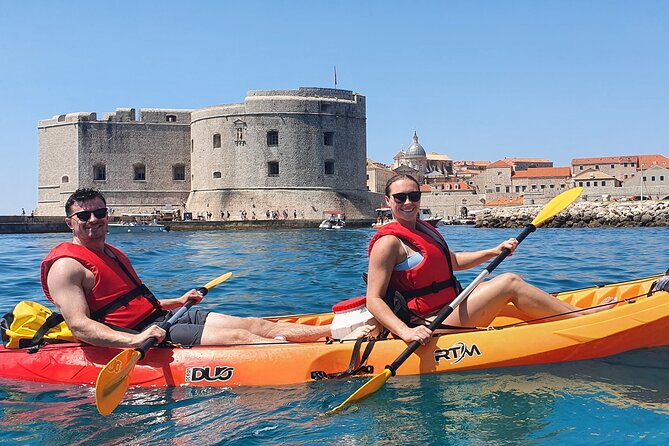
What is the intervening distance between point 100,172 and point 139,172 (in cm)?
233

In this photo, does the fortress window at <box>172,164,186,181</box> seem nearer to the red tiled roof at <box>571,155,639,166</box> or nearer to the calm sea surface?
the calm sea surface

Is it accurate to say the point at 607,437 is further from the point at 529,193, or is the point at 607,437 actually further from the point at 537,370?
the point at 529,193

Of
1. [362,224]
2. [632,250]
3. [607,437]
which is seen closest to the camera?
[607,437]

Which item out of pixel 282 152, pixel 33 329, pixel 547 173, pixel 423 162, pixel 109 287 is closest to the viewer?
pixel 109 287

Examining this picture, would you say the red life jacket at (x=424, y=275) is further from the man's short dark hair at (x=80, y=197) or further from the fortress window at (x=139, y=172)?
the fortress window at (x=139, y=172)

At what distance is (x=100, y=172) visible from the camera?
4191 cm

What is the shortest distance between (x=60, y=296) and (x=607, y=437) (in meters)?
3.29

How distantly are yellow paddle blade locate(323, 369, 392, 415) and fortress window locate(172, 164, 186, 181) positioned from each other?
40.2 m

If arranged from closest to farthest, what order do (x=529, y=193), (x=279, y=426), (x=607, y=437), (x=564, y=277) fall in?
(x=607, y=437) < (x=279, y=426) < (x=564, y=277) < (x=529, y=193)

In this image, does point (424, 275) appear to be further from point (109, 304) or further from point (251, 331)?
point (109, 304)

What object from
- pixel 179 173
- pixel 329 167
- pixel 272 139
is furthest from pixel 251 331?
pixel 179 173

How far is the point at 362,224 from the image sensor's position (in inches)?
1483

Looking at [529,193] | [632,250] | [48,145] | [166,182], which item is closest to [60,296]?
[632,250]

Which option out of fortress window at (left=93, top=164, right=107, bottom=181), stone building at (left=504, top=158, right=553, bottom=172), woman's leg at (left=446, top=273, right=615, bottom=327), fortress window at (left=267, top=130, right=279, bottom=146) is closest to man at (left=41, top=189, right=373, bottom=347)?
woman's leg at (left=446, top=273, right=615, bottom=327)
